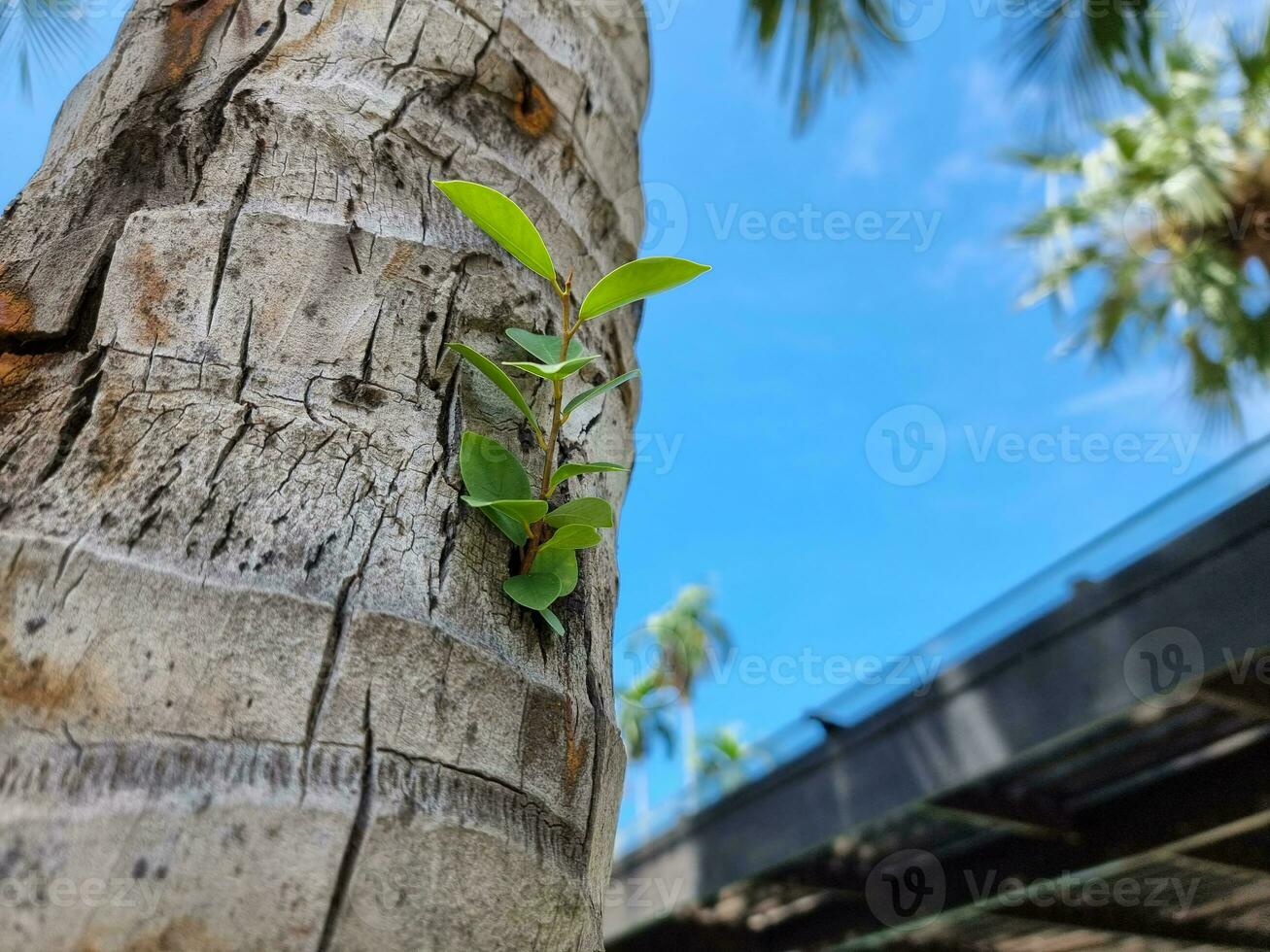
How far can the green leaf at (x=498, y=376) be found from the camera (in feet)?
2.32

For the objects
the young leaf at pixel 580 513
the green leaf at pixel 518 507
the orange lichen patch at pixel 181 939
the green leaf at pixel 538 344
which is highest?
the green leaf at pixel 538 344

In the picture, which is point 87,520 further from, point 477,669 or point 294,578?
point 477,669

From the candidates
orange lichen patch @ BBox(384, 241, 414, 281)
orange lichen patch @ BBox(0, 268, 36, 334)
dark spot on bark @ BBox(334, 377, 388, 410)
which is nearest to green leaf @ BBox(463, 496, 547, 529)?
dark spot on bark @ BBox(334, 377, 388, 410)

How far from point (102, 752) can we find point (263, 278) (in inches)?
14.6

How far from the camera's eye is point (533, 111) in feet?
3.15

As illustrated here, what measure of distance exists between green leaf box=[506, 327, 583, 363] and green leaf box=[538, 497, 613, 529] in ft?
0.44

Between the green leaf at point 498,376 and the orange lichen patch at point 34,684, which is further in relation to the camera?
the green leaf at point 498,376

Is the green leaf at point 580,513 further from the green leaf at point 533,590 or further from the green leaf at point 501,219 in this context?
the green leaf at point 501,219

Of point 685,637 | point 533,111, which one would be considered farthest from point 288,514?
point 685,637

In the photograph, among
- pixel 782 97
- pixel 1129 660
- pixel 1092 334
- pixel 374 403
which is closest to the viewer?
pixel 374 403

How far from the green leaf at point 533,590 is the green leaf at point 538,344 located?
193 mm

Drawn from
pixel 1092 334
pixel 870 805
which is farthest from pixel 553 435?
pixel 1092 334

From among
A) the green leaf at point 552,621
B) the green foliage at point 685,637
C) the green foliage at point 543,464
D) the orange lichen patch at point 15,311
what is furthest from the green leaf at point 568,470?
the green foliage at point 685,637

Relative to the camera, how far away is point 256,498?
60 centimetres
